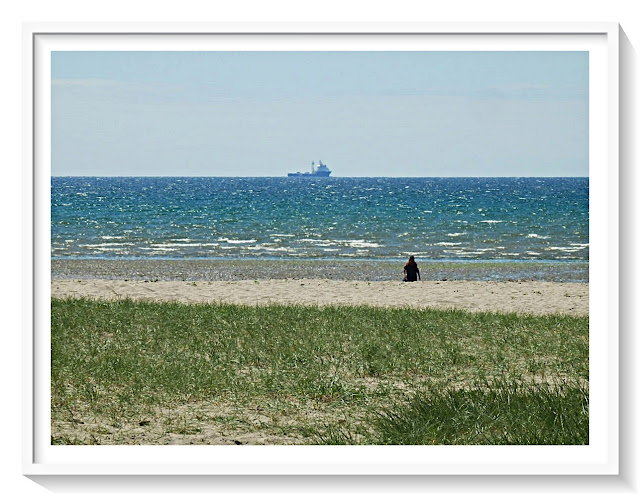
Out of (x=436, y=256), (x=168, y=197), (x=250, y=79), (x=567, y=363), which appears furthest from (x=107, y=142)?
(x=567, y=363)

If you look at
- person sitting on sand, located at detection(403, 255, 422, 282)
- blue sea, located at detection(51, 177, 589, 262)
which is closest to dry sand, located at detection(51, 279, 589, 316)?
person sitting on sand, located at detection(403, 255, 422, 282)

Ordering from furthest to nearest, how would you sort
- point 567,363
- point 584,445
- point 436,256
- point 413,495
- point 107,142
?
point 107,142
point 436,256
point 567,363
point 584,445
point 413,495

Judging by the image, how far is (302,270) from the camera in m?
30.3

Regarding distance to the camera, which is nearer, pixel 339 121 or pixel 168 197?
pixel 168 197

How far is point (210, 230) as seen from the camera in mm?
49719

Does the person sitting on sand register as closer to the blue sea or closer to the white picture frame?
the blue sea

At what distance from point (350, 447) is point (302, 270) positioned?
24.5 meters

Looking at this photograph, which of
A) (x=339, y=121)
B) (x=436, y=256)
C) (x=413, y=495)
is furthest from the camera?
(x=339, y=121)

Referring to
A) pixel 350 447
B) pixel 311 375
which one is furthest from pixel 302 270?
pixel 350 447

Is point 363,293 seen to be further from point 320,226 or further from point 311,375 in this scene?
point 320,226
